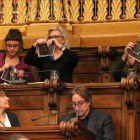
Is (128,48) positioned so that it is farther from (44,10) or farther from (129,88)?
(44,10)

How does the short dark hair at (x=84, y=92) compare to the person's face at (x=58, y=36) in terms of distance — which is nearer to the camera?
the short dark hair at (x=84, y=92)

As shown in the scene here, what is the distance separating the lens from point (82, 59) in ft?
14.5

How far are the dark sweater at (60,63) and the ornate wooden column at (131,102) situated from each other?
55 cm

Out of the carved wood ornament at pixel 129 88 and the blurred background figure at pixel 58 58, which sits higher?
the blurred background figure at pixel 58 58

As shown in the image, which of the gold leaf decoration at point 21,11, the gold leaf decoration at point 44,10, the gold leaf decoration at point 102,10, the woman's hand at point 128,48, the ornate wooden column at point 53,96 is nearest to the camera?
the ornate wooden column at point 53,96

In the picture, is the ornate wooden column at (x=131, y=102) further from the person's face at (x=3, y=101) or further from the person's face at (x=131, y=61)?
the person's face at (x=3, y=101)

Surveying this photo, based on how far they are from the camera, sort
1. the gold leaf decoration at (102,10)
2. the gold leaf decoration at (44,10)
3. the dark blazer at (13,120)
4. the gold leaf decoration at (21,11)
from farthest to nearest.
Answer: the gold leaf decoration at (21,11), the gold leaf decoration at (102,10), the gold leaf decoration at (44,10), the dark blazer at (13,120)

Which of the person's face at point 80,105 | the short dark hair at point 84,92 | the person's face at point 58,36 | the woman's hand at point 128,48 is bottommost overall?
the person's face at point 80,105

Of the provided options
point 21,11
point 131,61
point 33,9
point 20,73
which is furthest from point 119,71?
point 21,11

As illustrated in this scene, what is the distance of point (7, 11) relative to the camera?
16.2ft

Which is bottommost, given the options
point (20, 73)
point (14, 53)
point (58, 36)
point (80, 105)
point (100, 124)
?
point (100, 124)

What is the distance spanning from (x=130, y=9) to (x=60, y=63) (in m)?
0.97

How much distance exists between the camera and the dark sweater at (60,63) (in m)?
3.93

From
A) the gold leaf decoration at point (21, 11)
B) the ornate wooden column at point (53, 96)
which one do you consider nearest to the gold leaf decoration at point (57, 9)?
the gold leaf decoration at point (21, 11)
